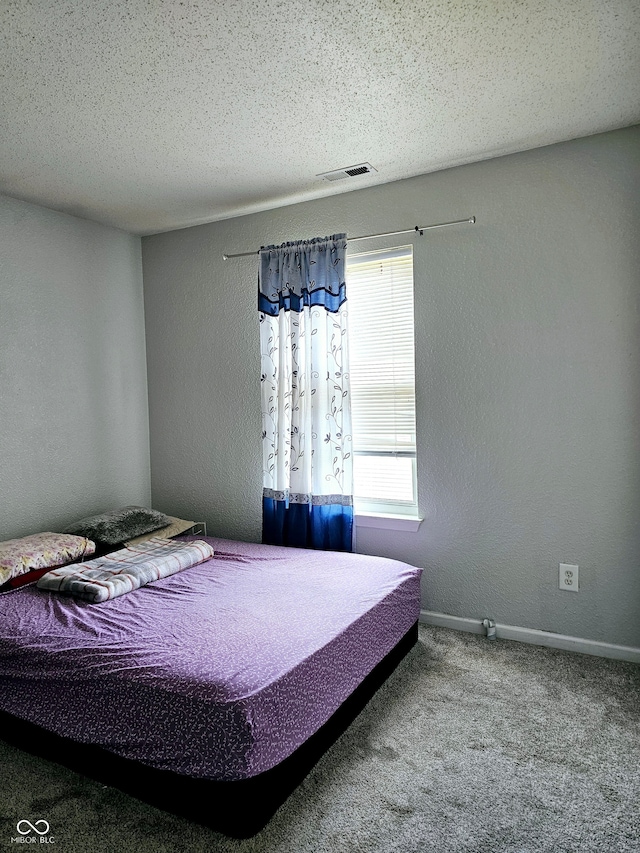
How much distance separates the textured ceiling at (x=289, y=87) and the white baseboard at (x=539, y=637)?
2.41 meters

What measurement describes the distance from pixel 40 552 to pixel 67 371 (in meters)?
1.22

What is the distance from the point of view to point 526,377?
9.39 feet

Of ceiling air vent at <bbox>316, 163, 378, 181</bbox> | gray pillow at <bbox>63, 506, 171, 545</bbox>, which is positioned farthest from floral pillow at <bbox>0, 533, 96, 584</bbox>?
ceiling air vent at <bbox>316, 163, 378, 181</bbox>

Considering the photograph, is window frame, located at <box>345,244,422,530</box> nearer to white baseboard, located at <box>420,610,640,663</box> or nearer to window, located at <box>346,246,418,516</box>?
window, located at <box>346,246,418,516</box>

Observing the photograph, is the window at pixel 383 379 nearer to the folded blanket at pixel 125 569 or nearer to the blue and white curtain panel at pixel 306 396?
the blue and white curtain panel at pixel 306 396

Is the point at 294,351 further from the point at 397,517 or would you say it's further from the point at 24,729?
the point at 24,729

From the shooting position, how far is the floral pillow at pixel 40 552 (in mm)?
2690

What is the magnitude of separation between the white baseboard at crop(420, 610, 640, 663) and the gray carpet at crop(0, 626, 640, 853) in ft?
0.47

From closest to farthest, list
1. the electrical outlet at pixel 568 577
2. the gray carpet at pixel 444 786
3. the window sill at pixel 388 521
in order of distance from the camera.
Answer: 1. the gray carpet at pixel 444 786
2. the electrical outlet at pixel 568 577
3. the window sill at pixel 388 521

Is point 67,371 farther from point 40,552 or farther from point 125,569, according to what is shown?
point 125,569

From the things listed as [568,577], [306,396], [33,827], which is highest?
[306,396]

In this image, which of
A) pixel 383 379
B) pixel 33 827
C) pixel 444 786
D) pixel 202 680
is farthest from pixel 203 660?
pixel 383 379

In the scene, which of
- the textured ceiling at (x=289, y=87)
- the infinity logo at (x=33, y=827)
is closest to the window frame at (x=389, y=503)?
the textured ceiling at (x=289, y=87)

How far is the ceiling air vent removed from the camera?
295cm
